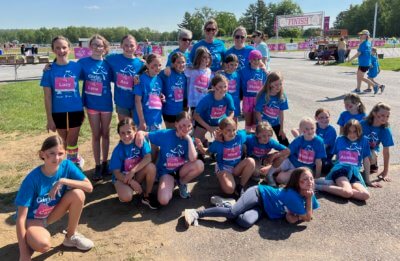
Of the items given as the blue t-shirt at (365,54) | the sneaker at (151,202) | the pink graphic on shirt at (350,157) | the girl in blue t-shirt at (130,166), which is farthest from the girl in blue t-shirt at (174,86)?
the blue t-shirt at (365,54)

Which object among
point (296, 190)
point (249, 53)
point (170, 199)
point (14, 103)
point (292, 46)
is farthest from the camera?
point (292, 46)

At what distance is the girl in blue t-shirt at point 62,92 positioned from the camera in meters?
4.37

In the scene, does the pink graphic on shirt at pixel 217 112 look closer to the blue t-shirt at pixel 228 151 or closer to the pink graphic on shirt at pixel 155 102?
the blue t-shirt at pixel 228 151

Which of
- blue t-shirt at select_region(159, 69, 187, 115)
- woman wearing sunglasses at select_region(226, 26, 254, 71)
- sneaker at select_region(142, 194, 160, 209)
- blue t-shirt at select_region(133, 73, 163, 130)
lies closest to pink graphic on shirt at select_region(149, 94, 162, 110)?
blue t-shirt at select_region(133, 73, 163, 130)

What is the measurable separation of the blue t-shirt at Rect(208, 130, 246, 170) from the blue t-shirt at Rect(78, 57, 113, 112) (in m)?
1.62

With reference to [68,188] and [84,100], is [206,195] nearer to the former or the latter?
[68,188]

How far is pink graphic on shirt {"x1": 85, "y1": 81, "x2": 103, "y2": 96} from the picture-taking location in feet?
15.5

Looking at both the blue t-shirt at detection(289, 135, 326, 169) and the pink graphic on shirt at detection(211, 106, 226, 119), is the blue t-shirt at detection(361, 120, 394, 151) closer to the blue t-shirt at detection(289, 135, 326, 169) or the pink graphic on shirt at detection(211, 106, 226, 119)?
the blue t-shirt at detection(289, 135, 326, 169)

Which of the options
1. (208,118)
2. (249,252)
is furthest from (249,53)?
(249,252)

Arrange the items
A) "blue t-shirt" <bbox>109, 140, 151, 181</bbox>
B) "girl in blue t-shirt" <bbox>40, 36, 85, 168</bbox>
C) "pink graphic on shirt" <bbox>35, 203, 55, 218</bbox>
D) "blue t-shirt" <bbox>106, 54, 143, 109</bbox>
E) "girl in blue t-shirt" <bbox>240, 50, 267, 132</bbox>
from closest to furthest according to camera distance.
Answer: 1. "pink graphic on shirt" <bbox>35, 203, 55, 218</bbox>
2. "blue t-shirt" <bbox>109, 140, 151, 181</bbox>
3. "girl in blue t-shirt" <bbox>40, 36, 85, 168</bbox>
4. "blue t-shirt" <bbox>106, 54, 143, 109</bbox>
5. "girl in blue t-shirt" <bbox>240, 50, 267, 132</bbox>

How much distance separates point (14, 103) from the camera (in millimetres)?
11070

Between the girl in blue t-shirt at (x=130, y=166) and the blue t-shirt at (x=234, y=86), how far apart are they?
1901mm

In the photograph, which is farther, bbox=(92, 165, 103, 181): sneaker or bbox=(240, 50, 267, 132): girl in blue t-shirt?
bbox=(240, 50, 267, 132): girl in blue t-shirt

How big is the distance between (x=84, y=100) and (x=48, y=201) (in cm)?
195
